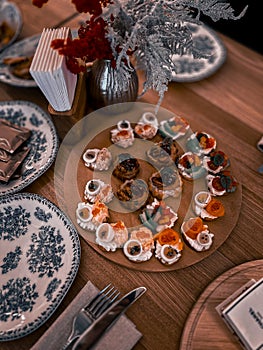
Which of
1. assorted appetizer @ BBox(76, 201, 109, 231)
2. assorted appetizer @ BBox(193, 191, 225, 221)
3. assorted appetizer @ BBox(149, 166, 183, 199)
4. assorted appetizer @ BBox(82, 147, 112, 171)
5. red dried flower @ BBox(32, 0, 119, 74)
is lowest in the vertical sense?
assorted appetizer @ BBox(76, 201, 109, 231)

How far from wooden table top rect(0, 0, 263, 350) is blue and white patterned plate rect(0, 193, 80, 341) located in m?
0.04

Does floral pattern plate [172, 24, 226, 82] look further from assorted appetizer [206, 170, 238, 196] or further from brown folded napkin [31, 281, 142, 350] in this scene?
brown folded napkin [31, 281, 142, 350]

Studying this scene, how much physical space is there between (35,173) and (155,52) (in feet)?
1.74

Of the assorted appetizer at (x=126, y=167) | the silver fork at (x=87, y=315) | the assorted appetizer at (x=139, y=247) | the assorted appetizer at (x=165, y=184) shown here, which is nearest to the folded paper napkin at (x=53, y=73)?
the assorted appetizer at (x=126, y=167)

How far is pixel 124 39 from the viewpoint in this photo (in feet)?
3.46

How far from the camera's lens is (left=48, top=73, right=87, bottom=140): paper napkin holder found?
1.17 m

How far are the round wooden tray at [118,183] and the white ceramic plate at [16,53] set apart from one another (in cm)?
34

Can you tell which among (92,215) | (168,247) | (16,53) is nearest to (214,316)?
(168,247)

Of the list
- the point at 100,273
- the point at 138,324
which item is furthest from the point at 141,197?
the point at 138,324

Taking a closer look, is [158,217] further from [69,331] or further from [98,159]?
[69,331]

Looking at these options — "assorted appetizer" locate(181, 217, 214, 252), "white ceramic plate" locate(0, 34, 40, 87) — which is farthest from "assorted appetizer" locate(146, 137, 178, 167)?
"white ceramic plate" locate(0, 34, 40, 87)

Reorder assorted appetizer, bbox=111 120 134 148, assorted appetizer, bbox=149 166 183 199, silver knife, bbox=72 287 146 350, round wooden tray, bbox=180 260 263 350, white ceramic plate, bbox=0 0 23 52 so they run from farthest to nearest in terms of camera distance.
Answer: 1. white ceramic plate, bbox=0 0 23 52
2. assorted appetizer, bbox=111 120 134 148
3. assorted appetizer, bbox=149 166 183 199
4. round wooden tray, bbox=180 260 263 350
5. silver knife, bbox=72 287 146 350

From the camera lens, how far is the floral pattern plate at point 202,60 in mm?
1451

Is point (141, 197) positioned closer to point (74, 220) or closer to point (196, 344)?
point (74, 220)
